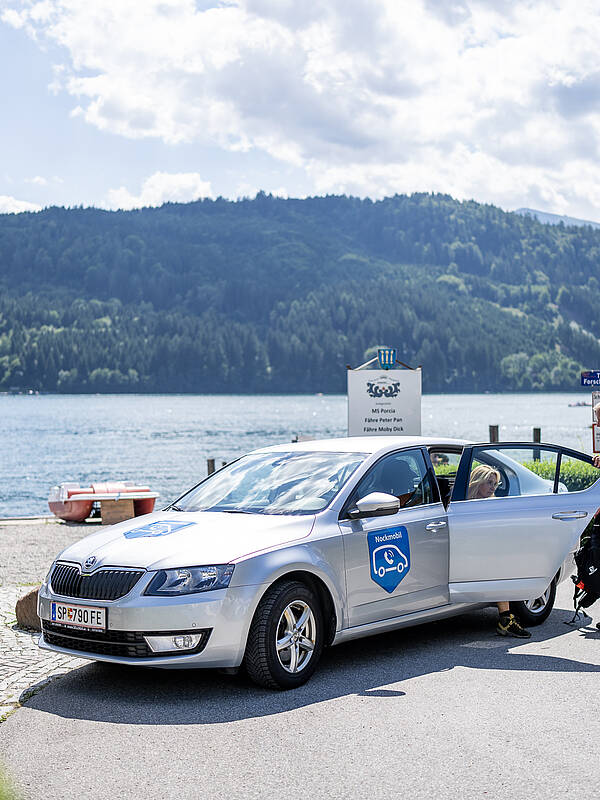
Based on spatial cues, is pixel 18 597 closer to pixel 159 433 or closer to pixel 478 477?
pixel 478 477

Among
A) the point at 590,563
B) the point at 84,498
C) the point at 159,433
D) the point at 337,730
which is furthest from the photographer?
the point at 159,433

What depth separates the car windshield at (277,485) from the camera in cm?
722

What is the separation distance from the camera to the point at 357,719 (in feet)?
18.8

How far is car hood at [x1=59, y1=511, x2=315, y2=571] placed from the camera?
249 inches

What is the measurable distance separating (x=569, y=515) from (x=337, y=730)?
3314 millimetres

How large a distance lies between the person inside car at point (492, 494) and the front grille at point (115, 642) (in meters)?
2.79

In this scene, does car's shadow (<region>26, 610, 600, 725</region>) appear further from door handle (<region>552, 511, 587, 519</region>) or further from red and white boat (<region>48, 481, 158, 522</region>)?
red and white boat (<region>48, 481, 158, 522</region>)

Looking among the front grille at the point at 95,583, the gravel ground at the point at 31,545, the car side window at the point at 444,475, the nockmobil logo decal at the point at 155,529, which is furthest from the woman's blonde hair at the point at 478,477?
the gravel ground at the point at 31,545

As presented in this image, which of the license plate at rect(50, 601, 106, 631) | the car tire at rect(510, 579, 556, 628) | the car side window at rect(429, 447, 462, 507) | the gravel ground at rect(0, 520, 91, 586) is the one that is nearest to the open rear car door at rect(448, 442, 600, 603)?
the car side window at rect(429, 447, 462, 507)

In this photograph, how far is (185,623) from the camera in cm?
609

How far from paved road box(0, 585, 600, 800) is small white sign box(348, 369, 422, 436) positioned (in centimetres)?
1031

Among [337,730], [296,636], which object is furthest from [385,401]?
[337,730]

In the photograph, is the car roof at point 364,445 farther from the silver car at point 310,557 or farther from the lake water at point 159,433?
the lake water at point 159,433

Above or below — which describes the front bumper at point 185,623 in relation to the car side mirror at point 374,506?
below
